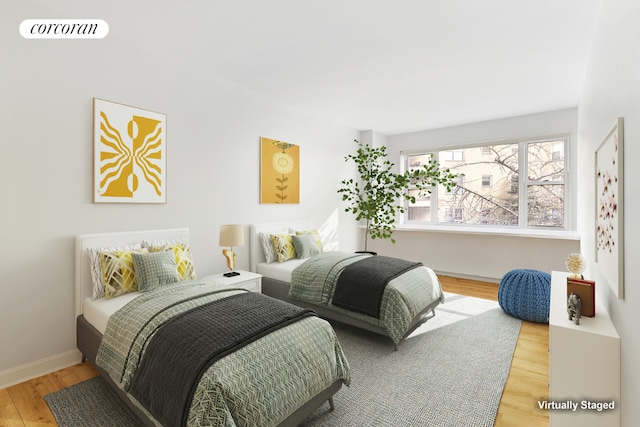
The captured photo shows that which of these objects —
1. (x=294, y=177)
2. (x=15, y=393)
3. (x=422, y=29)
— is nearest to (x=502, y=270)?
(x=294, y=177)

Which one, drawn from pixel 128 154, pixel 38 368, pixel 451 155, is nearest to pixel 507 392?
pixel 38 368

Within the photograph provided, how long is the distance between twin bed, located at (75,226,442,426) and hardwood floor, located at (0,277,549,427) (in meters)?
0.24

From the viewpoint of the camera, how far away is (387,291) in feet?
8.83

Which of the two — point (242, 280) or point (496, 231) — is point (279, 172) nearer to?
point (242, 280)

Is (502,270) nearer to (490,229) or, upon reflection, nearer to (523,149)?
(490,229)

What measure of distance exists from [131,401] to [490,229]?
16.7 feet

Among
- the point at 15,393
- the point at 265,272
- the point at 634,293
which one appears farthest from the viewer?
the point at 265,272

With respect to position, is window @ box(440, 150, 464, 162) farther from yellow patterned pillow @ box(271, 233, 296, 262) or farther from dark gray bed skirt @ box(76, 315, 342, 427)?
dark gray bed skirt @ box(76, 315, 342, 427)

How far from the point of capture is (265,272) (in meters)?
3.63

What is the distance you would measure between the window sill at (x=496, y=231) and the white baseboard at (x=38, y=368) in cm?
474

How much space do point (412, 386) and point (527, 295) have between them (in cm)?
193

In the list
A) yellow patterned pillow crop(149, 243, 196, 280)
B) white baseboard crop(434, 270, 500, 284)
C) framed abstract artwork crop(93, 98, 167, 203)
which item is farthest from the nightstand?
white baseboard crop(434, 270, 500, 284)

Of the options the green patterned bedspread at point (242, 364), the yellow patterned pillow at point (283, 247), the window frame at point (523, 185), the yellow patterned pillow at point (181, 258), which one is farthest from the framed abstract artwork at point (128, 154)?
the window frame at point (523, 185)

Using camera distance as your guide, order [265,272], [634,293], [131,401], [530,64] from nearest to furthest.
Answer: [634,293]
[131,401]
[530,64]
[265,272]
